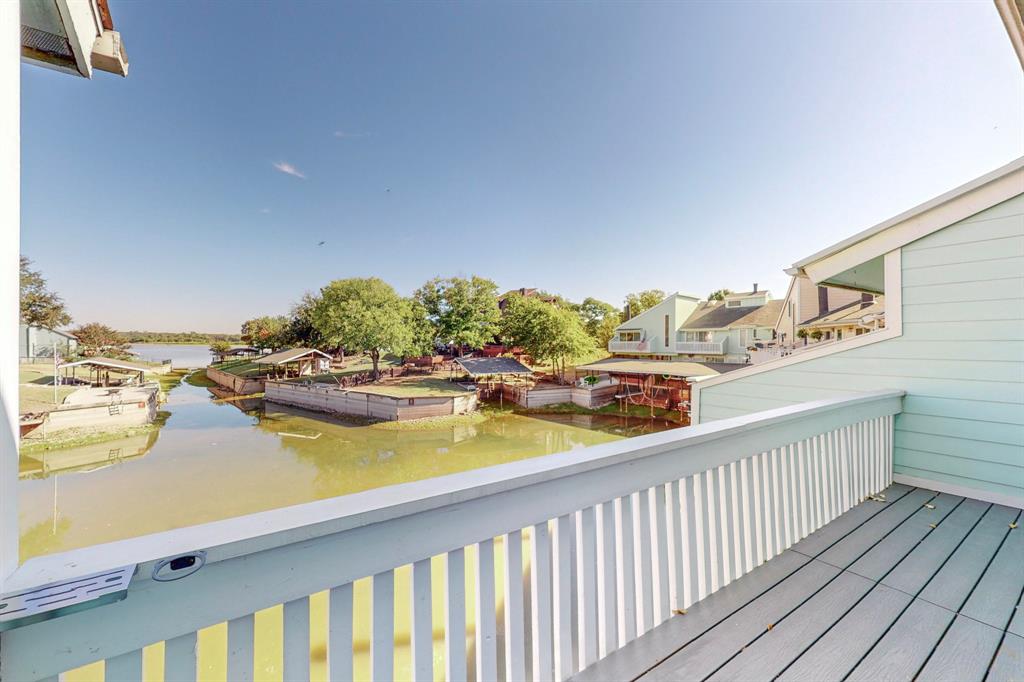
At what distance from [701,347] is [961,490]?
15562 mm

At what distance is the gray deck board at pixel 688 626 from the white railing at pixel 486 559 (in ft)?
0.10

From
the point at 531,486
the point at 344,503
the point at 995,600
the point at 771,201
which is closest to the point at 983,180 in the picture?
the point at 995,600

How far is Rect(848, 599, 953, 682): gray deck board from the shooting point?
1024 mm

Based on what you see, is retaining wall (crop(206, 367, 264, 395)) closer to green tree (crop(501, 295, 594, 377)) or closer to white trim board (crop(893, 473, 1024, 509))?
green tree (crop(501, 295, 594, 377))

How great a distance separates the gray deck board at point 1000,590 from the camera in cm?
122

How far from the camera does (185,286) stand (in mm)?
10469

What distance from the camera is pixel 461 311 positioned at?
1895 cm

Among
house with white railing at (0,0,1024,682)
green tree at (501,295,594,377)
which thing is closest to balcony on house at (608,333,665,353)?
green tree at (501,295,594,377)

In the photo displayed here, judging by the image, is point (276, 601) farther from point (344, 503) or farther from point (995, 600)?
point (995, 600)

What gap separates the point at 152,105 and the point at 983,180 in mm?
14273

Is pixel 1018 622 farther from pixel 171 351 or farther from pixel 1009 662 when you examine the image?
pixel 171 351

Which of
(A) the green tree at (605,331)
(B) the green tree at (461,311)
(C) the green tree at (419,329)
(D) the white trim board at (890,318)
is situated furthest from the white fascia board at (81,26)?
(A) the green tree at (605,331)

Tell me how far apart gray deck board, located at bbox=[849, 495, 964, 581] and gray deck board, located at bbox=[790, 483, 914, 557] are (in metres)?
0.11

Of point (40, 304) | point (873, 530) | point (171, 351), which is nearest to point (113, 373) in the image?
point (171, 351)
